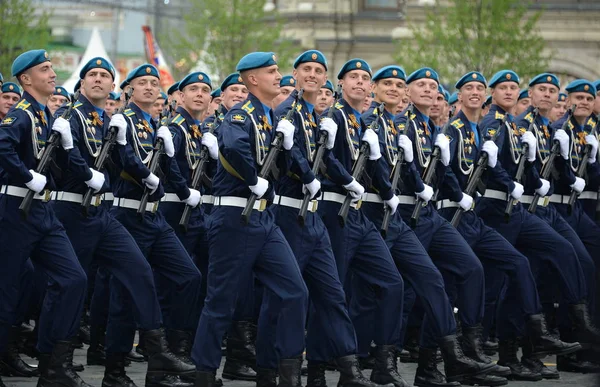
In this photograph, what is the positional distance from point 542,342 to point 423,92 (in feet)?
6.67

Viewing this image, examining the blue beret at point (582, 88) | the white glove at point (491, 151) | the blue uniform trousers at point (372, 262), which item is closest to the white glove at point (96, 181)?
the blue uniform trousers at point (372, 262)

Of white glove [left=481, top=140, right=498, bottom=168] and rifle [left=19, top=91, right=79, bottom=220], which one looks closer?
rifle [left=19, top=91, right=79, bottom=220]

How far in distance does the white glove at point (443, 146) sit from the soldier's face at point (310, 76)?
123 centimetres

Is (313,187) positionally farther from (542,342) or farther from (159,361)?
(542,342)

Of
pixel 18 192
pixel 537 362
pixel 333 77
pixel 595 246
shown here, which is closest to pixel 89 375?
pixel 18 192

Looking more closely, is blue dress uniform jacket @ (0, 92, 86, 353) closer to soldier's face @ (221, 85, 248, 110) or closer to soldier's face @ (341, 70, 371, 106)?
soldier's face @ (341, 70, 371, 106)

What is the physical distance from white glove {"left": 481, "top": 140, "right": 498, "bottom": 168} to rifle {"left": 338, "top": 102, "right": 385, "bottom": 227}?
1.22 meters

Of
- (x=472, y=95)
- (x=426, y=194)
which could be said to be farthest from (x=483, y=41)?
(x=426, y=194)

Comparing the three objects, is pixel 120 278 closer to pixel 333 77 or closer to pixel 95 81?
pixel 95 81

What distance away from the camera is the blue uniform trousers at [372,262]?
911 cm

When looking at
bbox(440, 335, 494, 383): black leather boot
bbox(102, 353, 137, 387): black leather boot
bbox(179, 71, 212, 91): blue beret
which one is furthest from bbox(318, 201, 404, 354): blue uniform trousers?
bbox(179, 71, 212, 91): blue beret

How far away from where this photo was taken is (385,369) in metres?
9.09

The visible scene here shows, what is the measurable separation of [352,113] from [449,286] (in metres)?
1.82

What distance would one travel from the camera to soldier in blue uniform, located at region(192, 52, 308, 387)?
8328 mm
